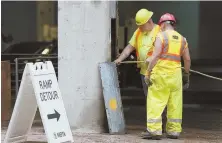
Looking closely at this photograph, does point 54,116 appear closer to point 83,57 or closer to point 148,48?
point 83,57

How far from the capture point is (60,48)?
738 centimetres

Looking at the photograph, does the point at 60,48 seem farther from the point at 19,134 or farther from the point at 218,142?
the point at 218,142

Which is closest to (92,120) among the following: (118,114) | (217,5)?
(118,114)

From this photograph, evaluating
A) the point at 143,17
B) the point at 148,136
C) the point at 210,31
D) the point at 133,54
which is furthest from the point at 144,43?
the point at 210,31

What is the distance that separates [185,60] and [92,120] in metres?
1.57

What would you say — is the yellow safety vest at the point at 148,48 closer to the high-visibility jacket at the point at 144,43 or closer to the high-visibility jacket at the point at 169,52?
the high-visibility jacket at the point at 144,43

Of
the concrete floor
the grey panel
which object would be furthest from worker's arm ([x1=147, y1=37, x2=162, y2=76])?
the concrete floor

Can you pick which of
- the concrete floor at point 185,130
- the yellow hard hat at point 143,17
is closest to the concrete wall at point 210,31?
the concrete floor at point 185,130

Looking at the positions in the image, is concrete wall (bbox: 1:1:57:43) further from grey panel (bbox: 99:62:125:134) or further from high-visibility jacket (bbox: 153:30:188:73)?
high-visibility jacket (bbox: 153:30:188:73)

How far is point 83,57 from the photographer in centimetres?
730

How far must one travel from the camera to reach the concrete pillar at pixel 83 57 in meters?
7.25

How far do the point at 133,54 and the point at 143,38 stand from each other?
2.36ft

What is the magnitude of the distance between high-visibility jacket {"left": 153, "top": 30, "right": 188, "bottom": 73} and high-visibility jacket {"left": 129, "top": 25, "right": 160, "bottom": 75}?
43 centimetres

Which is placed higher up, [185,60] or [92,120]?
[185,60]
